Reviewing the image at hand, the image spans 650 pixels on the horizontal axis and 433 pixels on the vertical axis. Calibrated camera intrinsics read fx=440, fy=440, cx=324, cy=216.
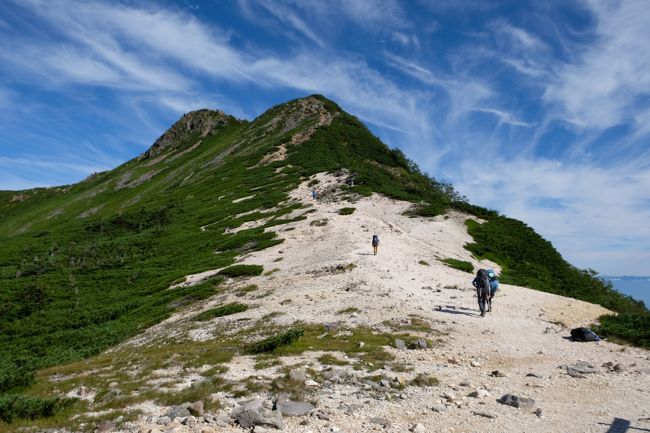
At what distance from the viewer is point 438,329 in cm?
1884

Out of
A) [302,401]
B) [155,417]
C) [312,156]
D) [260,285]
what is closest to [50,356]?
[260,285]

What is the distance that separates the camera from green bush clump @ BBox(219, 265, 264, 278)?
3175 cm

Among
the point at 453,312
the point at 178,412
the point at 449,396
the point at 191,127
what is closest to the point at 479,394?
the point at 449,396

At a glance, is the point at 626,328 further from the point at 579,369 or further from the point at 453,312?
the point at 579,369

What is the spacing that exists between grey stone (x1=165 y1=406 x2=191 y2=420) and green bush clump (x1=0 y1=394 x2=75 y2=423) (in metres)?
2.82

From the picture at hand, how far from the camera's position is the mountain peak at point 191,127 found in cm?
15100

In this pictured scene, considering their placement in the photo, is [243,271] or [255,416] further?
[243,271]

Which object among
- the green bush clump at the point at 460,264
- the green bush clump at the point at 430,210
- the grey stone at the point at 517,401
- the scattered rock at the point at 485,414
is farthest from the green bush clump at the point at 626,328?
the green bush clump at the point at 430,210

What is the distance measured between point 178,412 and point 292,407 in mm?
2646

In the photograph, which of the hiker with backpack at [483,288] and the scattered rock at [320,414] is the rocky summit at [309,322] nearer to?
the scattered rock at [320,414]

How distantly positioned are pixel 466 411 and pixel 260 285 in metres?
19.6

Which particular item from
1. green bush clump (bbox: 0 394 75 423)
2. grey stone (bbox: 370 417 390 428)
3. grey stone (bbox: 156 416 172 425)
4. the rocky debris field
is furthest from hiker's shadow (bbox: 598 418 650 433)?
green bush clump (bbox: 0 394 75 423)

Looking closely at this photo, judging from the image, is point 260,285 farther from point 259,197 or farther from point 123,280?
point 259,197

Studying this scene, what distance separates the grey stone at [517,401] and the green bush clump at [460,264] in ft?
72.3
